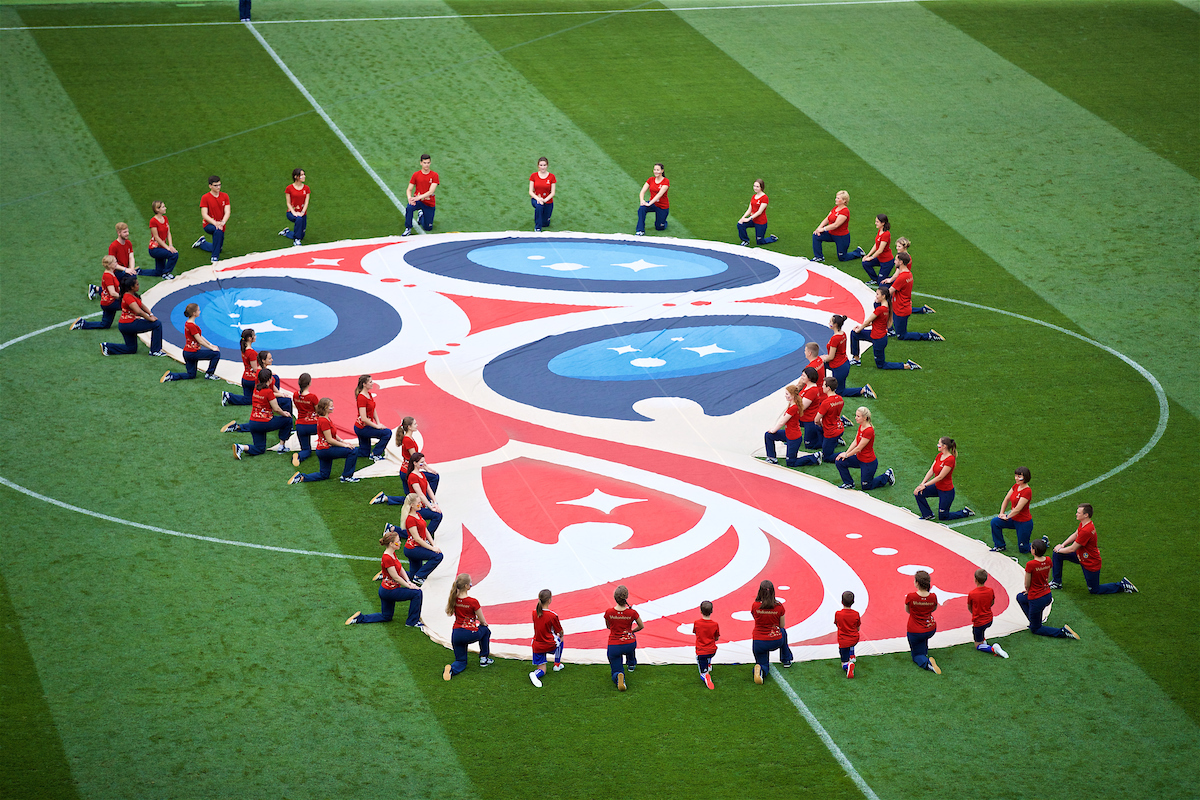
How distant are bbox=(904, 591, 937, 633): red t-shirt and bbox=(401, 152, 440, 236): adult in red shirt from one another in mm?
18296

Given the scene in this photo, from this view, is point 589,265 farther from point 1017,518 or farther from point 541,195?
point 1017,518

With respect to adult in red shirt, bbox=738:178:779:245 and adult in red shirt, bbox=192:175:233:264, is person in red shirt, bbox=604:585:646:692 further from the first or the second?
adult in red shirt, bbox=192:175:233:264

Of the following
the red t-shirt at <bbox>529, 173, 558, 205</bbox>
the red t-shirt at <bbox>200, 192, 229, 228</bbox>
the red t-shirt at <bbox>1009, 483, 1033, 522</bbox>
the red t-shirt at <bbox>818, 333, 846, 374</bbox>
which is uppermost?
the red t-shirt at <bbox>529, 173, 558, 205</bbox>

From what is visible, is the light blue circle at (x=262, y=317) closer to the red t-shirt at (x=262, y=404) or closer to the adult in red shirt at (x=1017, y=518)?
the red t-shirt at (x=262, y=404)

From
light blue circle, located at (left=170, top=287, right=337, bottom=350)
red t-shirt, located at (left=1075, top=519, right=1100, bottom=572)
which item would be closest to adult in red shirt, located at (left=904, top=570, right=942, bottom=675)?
red t-shirt, located at (left=1075, top=519, right=1100, bottom=572)

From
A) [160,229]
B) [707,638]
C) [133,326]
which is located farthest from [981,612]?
[160,229]

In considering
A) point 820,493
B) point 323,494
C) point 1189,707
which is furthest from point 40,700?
point 1189,707

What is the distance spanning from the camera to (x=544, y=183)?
31.4 m

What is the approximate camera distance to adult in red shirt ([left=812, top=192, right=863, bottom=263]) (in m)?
29.5

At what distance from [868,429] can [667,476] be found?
3419 millimetres

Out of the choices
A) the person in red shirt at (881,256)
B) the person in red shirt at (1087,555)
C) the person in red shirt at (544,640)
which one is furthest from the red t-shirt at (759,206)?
the person in red shirt at (544,640)

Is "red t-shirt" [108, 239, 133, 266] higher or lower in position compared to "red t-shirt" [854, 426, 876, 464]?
higher

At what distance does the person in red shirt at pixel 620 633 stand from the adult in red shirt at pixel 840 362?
885 cm

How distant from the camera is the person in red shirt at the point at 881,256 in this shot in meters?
28.2
